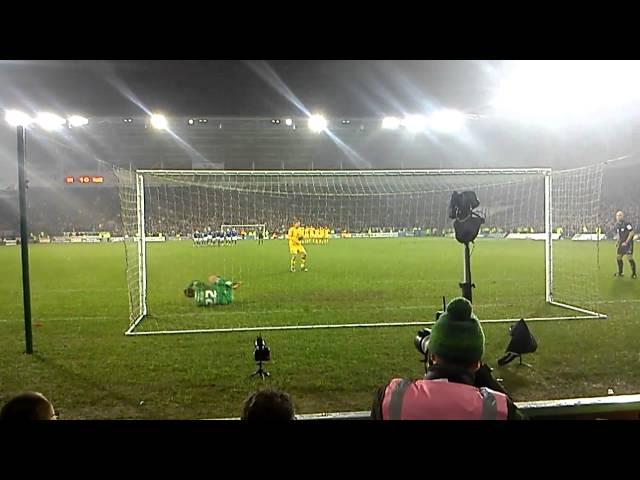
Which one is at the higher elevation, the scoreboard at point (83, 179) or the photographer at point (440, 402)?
the scoreboard at point (83, 179)

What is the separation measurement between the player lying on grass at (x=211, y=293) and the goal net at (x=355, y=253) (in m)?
0.25

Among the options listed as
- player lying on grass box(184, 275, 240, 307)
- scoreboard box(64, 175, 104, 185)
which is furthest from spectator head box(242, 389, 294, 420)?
scoreboard box(64, 175, 104, 185)

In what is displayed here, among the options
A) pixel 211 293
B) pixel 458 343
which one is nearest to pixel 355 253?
pixel 211 293

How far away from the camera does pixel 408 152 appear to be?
79.5 ft

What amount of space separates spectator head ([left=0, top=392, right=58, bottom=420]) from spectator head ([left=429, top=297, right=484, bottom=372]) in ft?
3.89

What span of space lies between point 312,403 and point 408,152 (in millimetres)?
20923

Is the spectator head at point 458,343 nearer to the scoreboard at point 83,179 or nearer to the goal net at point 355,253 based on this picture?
the goal net at point 355,253

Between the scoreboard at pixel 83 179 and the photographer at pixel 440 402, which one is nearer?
the photographer at pixel 440 402

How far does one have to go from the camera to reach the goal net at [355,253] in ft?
26.1

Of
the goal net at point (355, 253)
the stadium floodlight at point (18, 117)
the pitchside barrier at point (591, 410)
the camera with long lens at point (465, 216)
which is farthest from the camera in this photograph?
the goal net at point (355, 253)

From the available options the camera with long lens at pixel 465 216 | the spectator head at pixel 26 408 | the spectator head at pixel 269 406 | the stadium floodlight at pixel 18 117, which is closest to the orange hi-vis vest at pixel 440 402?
the spectator head at pixel 269 406
